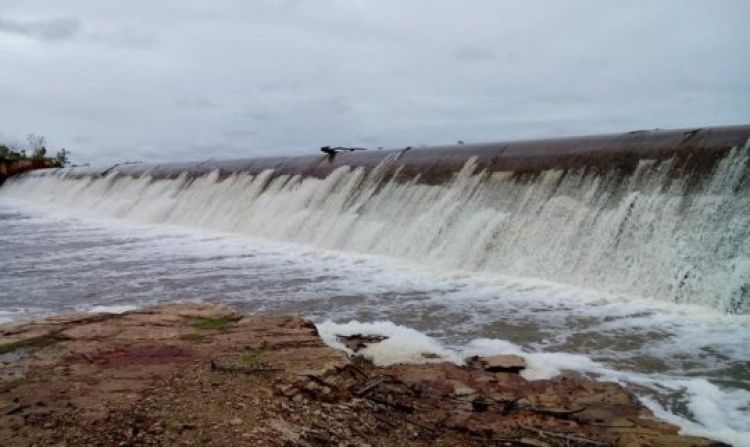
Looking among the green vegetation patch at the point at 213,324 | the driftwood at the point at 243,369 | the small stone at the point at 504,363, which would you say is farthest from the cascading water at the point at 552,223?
the driftwood at the point at 243,369

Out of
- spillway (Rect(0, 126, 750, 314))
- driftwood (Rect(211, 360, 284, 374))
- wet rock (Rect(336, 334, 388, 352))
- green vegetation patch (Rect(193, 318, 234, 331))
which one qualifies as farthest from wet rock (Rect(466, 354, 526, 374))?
spillway (Rect(0, 126, 750, 314))

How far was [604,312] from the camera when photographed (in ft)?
27.9

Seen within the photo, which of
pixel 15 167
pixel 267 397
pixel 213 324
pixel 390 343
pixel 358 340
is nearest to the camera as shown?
pixel 267 397

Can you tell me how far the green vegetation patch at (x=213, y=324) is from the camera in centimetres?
630

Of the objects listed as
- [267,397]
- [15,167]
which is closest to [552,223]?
[267,397]

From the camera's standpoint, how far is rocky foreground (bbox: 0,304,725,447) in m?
3.95

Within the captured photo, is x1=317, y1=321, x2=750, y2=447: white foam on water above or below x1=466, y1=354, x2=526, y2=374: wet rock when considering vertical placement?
below

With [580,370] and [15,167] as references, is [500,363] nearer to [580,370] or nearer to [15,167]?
[580,370]

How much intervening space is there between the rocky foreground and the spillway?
4661mm

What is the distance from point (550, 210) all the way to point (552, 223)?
1.39ft

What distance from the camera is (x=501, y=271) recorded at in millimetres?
11312

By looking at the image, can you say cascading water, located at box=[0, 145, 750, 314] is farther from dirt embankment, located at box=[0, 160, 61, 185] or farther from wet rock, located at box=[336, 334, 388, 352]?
dirt embankment, located at box=[0, 160, 61, 185]

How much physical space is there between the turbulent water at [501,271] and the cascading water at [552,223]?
0.10 ft

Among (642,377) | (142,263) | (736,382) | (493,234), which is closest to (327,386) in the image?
(642,377)
